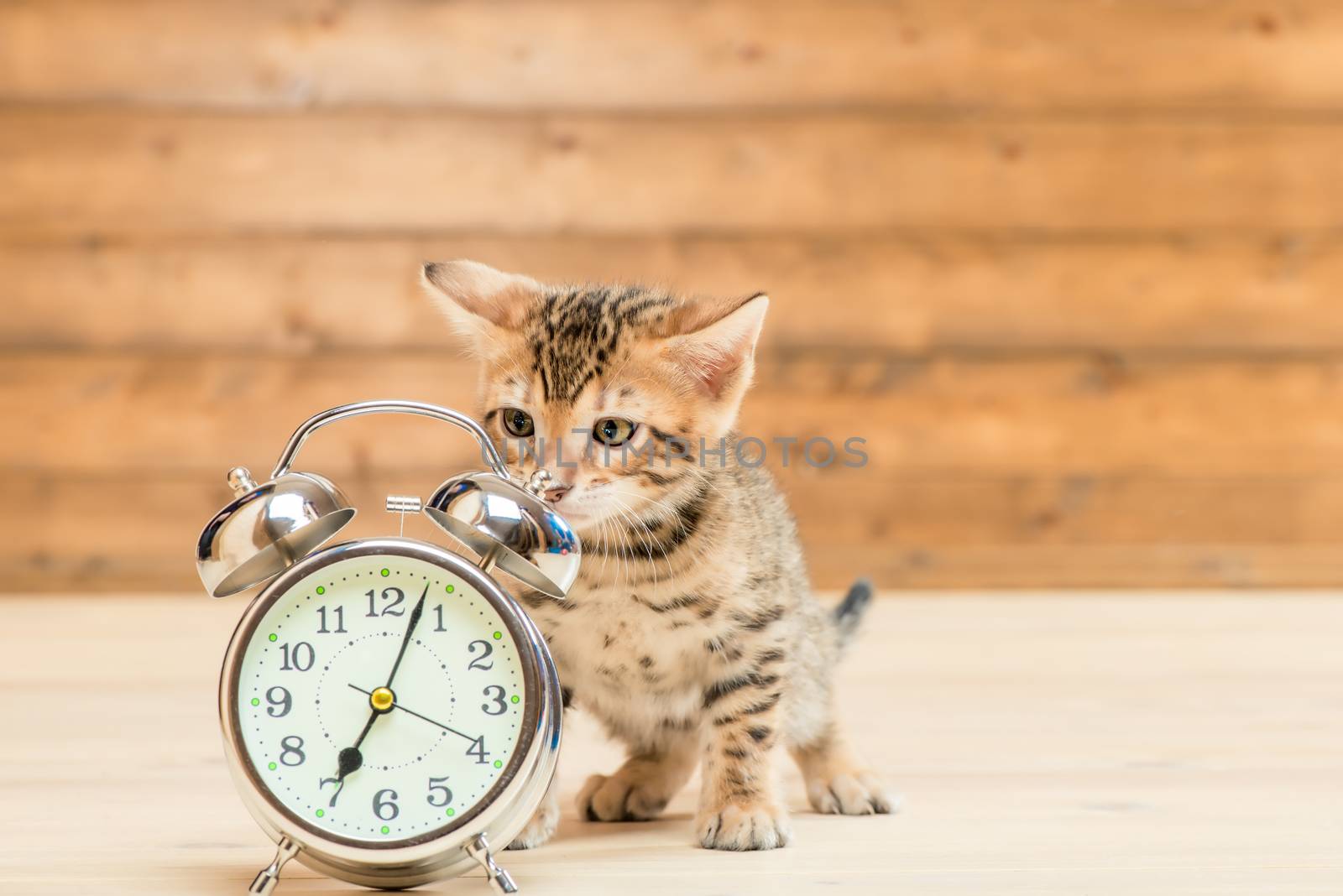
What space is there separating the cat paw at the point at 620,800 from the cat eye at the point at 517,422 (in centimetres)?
36

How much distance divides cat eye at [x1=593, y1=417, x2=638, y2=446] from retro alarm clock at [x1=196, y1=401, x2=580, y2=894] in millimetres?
132

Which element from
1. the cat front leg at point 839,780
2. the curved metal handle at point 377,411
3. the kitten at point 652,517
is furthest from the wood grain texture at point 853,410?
the curved metal handle at point 377,411

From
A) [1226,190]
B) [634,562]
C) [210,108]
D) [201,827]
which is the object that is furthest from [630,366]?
[1226,190]

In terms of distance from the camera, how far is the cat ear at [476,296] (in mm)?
1152

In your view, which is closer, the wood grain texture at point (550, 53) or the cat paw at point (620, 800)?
the cat paw at point (620, 800)

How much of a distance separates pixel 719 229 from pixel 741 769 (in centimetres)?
187

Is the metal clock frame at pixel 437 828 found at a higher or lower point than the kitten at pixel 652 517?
lower

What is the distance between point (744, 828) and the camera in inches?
43.2

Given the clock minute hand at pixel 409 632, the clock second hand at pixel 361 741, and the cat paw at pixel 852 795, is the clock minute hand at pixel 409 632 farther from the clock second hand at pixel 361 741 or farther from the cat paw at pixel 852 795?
the cat paw at pixel 852 795

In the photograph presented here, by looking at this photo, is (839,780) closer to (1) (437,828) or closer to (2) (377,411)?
(1) (437,828)

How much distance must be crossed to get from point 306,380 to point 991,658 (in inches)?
61.6

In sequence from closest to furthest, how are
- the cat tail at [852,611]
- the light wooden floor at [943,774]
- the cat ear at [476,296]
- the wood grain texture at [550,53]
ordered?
1. the light wooden floor at [943,774]
2. the cat ear at [476,296]
3. the cat tail at [852,611]
4. the wood grain texture at [550,53]

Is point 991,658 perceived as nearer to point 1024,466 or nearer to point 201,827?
point 1024,466

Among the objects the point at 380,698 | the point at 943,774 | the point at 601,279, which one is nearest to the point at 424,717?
the point at 380,698
